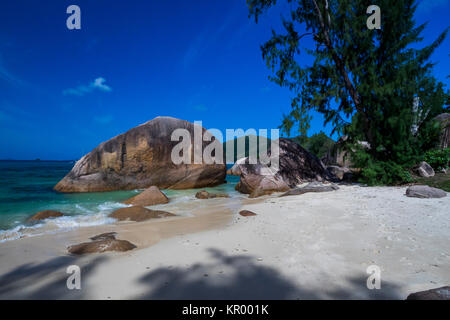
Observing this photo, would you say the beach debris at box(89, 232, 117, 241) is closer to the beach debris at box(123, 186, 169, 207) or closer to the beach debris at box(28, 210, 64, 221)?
the beach debris at box(28, 210, 64, 221)

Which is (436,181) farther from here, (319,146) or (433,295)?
(319,146)

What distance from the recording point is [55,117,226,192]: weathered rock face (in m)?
10.1

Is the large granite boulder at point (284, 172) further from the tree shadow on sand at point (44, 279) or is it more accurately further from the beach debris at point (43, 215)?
the tree shadow on sand at point (44, 279)

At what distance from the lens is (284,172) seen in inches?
395

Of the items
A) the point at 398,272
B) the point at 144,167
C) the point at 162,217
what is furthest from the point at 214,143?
the point at 398,272

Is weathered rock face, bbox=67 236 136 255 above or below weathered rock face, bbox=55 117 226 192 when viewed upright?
below

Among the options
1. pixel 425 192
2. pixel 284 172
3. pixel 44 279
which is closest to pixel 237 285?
pixel 44 279

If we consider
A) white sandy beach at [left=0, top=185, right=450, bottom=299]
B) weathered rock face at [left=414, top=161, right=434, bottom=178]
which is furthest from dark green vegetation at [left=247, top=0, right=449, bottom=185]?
white sandy beach at [left=0, top=185, right=450, bottom=299]

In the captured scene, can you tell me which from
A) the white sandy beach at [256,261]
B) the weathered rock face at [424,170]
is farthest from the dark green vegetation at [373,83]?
the white sandy beach at [256,261]

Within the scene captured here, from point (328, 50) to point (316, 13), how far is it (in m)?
1.87

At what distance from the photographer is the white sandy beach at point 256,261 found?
165cm

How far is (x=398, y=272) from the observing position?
6.03ft

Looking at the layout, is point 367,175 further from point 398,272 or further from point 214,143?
point 214,143

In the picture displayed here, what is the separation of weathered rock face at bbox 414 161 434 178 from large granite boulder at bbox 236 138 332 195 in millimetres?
3773
